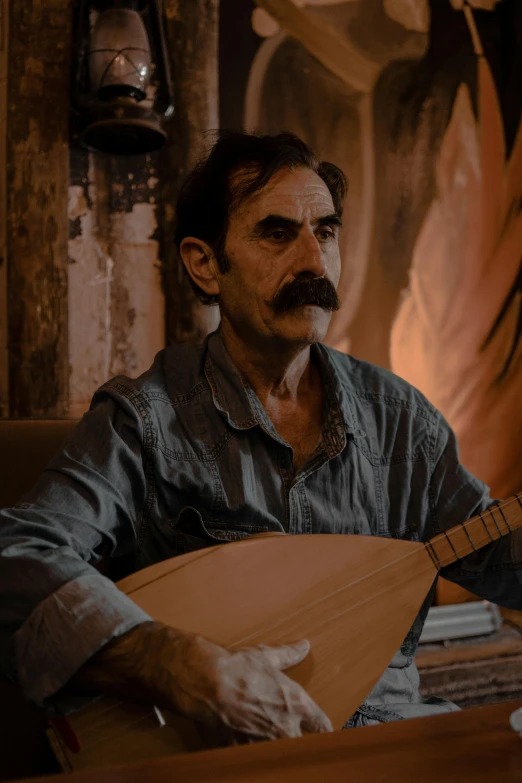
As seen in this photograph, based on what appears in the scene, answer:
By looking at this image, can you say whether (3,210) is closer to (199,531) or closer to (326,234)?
(326,234)

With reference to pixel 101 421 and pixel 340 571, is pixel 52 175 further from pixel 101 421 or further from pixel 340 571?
pixel 340 571

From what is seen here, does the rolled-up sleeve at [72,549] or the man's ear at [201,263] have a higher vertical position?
the man's ear at [201,263]

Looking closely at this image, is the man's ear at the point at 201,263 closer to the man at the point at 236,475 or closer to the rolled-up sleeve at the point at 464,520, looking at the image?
the man at the point at 236,475

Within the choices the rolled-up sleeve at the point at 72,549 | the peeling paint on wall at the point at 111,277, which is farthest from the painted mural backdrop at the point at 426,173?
the rolled-up sleeve at the point at 72,549

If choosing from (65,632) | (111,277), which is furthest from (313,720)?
(111,277)

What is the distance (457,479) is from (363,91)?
1.44 metres

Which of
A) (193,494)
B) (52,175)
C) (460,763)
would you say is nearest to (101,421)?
(193,494)

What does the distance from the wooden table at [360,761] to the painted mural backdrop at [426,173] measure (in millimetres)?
1649

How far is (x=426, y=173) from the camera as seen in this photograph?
2377 mm

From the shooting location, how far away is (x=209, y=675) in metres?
0.89

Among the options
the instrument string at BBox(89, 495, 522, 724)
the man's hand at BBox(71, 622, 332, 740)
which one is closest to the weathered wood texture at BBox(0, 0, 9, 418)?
the instrument string at BBox(89, 495, 522, 724)

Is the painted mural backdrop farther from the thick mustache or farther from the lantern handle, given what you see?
the thick mustache

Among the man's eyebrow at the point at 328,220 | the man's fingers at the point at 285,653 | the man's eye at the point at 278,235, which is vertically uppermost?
the man's eyebrow at the point at 328,220

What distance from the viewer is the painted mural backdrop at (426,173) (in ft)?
7.39
